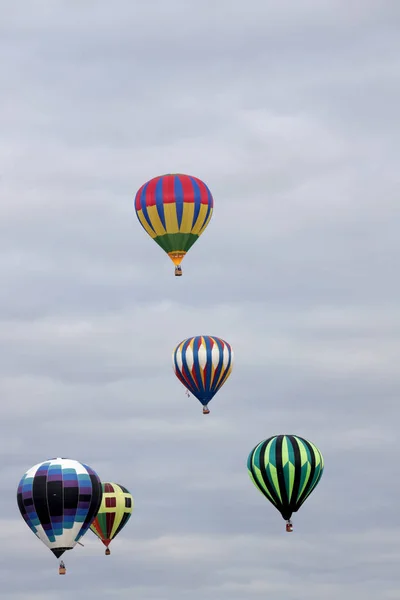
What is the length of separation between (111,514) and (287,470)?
15.7 meters

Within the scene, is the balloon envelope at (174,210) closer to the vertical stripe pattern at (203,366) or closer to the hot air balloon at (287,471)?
the vertical stripe pattern at (203,366)

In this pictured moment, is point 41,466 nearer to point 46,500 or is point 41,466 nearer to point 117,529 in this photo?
point 46,500

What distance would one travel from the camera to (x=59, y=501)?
325 feet

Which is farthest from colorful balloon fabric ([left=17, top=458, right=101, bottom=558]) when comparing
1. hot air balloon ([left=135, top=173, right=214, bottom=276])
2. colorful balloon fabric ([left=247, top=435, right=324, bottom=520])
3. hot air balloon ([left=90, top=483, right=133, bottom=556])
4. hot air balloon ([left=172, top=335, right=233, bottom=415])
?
hot air balloon ([left=90, top=483, right=133, bottom=556])

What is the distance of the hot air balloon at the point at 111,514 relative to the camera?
11362cm

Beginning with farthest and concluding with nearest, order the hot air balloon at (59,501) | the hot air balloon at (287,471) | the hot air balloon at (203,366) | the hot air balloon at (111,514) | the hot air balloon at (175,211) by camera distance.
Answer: the hot air balloon at (111,514)
the hot air balloon at (203,366)
the hot air balloon at (175,211)
the hot air balloon at (287,471)
the hot air balloon at (59,501)

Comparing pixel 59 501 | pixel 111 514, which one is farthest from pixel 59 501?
pixel 111 514

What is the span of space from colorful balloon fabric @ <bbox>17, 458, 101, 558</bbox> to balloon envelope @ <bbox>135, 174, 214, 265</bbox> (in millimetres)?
13003

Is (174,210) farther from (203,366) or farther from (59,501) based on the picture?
(59,501)

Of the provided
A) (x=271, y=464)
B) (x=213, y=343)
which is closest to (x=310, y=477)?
(x=271, y=464)

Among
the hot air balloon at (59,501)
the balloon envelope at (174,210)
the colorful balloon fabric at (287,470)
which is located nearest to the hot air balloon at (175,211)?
the balloon envelope at (174,210)

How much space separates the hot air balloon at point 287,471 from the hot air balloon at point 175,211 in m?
10.6

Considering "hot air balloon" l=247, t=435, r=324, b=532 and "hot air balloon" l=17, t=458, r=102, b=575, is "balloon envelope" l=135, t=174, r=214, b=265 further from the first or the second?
"hot air balloon" l=17, t=458, r=102, b=575

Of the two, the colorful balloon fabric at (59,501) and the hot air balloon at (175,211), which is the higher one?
the hot air balloon at (175,211)
